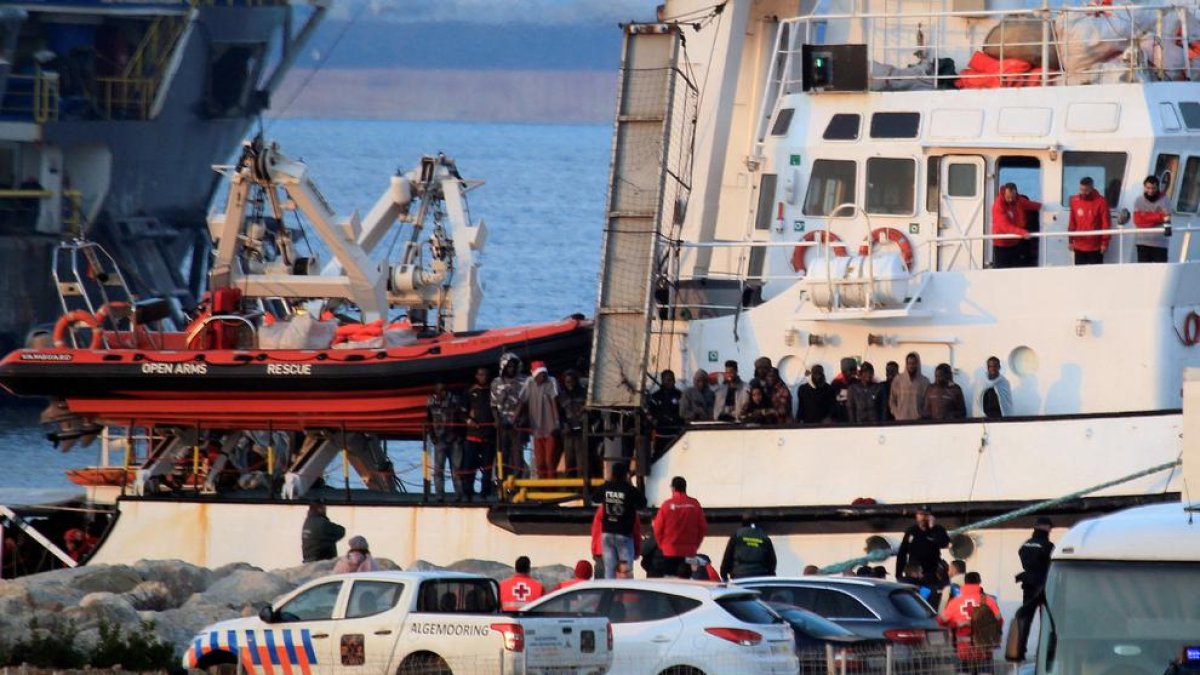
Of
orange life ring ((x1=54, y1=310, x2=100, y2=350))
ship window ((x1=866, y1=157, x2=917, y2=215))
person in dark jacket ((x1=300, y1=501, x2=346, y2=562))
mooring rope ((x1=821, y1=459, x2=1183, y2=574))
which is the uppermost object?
ship window ((x1=866, y1=157, x2=917, y2=215))

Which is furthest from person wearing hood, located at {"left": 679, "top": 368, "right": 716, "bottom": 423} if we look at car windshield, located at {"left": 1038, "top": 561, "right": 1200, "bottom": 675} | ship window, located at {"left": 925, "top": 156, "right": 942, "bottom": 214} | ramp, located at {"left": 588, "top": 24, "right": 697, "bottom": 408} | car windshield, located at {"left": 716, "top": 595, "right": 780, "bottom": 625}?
car windshield, located at {"left": 1038, "top": 561, "right": 1200, "bottom": 675}

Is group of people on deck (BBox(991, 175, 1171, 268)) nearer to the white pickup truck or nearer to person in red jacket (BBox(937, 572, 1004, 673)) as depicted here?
person in red jacket (BBox(937, 572, 1004, 673))

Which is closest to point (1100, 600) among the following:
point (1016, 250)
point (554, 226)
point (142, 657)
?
point (142, 657)

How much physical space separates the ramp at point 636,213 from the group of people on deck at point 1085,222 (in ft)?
9.32

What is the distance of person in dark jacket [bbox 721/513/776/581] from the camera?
61.0ft

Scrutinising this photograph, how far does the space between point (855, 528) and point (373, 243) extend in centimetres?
773

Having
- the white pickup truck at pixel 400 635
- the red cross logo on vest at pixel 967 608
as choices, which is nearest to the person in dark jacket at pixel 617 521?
the red cross logo on vest at pixel 967 608

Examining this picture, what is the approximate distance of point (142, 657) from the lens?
16.6 m

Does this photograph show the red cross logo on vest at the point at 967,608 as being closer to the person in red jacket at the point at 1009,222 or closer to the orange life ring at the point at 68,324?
the person in red jacket at the point at 1009,222

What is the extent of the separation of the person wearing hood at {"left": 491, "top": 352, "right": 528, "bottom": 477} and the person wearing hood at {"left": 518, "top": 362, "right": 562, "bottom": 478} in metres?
0.08

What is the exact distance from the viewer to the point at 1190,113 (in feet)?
67.5

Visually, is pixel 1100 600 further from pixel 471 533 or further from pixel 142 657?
pixel 471 533

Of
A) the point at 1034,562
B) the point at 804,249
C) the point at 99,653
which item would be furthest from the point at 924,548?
the point at 99,653

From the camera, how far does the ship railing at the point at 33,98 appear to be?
58.5 metres
